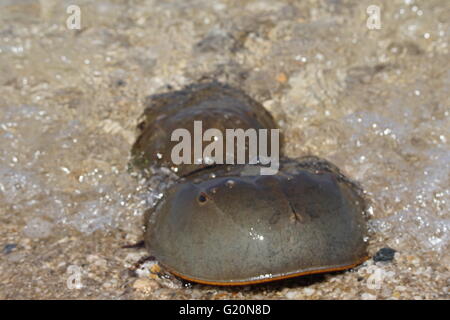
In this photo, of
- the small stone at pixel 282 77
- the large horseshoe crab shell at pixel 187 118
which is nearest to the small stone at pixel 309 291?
the large horseshoe crab shell at pixel 187 118

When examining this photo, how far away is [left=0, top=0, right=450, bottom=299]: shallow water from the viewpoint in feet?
8.50

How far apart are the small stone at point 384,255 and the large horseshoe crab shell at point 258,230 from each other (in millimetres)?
140

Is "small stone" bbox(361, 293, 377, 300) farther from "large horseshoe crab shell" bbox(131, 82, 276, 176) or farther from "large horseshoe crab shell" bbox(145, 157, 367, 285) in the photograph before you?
"large horseshoe crab shell" bbox(131, 82, 276, 176)

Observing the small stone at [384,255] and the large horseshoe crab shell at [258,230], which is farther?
the small stone at [384,255]

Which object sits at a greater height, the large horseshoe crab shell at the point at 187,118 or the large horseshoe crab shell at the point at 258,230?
the large horseshoe crab shell at the point at 187,118

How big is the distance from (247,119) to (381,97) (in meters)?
1.21

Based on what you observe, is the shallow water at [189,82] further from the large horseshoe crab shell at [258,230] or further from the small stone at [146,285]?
the large horseshoe crab shell at [258,230]

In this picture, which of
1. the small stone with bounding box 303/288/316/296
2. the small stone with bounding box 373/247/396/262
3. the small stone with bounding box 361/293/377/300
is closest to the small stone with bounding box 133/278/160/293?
the small stone with bounding box 303/288/316/296

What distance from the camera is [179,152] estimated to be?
120 inches

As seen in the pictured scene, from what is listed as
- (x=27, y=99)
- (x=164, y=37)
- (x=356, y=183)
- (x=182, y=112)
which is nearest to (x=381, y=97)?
(x=356, y=183)

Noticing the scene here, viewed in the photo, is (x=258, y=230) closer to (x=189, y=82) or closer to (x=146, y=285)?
(x=146, y=285)

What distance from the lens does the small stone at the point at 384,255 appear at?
2.60 metres

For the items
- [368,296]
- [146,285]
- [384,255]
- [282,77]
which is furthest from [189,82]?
[368,296]

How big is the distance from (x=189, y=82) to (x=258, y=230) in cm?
206
